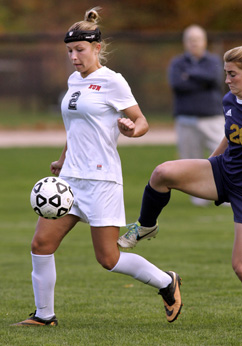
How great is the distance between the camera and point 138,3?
34.9 metres

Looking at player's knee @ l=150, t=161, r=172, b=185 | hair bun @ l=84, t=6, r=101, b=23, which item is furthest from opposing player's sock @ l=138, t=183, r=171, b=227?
hair bun @ l=84, t=6, r=101, b=23

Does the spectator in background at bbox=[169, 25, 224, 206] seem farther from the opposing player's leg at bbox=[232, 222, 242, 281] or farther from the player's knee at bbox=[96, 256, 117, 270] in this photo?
the opposing player's leg at bbox=[232, 222, 242, 281]

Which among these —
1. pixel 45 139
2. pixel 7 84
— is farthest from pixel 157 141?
pixel 7 84

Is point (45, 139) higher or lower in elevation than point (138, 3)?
lower

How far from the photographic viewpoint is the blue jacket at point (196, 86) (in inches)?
473

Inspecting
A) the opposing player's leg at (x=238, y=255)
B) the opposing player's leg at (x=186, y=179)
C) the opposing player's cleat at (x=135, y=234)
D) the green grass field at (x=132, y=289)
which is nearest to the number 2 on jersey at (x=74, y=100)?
the opposing player's leg at (x=186, y=179)

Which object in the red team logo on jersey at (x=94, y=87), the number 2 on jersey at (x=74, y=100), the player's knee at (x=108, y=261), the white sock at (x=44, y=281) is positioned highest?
the red team logo on jersey at (x=94, y=87)

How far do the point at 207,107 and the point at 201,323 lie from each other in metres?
6.61

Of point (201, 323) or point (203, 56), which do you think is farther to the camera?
point (203, 56)

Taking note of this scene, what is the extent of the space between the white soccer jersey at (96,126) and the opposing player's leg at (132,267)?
1.30ft

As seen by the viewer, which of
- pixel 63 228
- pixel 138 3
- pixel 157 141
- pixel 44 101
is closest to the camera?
pixel 63 228

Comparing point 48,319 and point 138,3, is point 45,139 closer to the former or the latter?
point 138,3

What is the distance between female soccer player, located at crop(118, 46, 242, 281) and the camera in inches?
206

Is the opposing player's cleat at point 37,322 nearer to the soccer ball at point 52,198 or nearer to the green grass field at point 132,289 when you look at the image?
the green grass field at point 132,289
